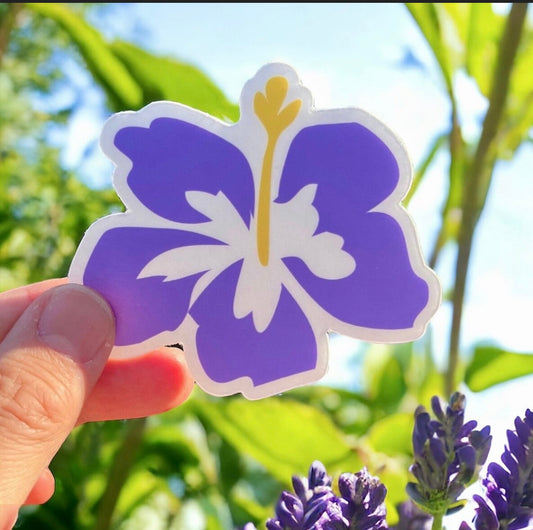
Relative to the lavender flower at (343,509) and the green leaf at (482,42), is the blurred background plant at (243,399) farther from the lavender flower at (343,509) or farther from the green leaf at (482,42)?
the lavender flower at (343,509)

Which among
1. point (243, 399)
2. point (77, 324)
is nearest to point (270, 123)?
point (77, 324)

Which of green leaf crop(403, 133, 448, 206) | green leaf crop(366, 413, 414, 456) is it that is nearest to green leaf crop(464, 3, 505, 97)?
green leaf crop(403, 133, 448, 206)

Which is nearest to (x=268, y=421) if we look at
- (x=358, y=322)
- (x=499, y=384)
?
(x=499, y=384)

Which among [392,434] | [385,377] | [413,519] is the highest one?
[413,519]

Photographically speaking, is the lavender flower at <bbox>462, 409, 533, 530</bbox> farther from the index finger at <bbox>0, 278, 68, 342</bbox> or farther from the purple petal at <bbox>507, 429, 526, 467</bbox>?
the index finger at <bbox>0, 278, 68, 342</bbox>

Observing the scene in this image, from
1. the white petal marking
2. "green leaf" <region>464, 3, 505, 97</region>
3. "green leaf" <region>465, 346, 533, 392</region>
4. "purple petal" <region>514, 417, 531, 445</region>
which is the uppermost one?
"green leaf" <region>464, 3, 505, 97</region>

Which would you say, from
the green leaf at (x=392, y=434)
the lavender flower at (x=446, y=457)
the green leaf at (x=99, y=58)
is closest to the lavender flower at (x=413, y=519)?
the lavender flower at (x=446, y=457)

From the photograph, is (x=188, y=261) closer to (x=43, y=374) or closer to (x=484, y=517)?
(x=43, y=374)
